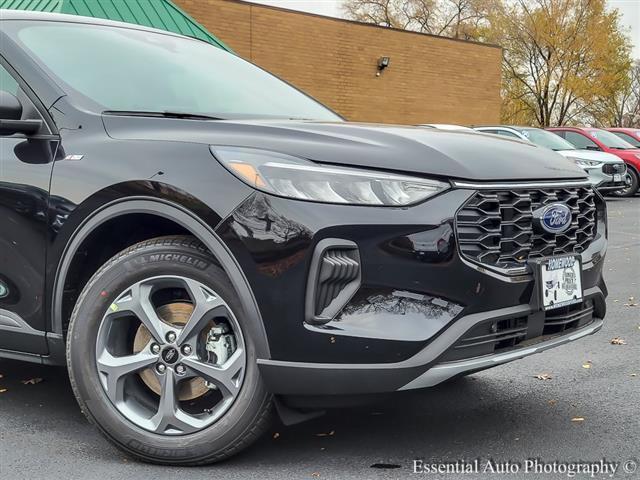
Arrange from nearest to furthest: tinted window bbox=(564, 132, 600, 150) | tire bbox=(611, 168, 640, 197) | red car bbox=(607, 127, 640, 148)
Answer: tire bbox=(611, 168, 640, 197) → tinted window bbox=(564, 132, 600, 150) → red car bbox=(607, 127, 640, 148)

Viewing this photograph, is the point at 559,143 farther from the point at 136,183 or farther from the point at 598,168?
the point at 136,183

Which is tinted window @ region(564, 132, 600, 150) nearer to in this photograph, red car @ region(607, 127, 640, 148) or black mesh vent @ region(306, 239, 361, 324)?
red car @ region(607, 127, 640, 148)

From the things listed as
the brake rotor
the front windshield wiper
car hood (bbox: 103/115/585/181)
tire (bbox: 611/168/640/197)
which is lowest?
tire (bbox: 611/168/640/197)

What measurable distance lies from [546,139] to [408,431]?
14.6m

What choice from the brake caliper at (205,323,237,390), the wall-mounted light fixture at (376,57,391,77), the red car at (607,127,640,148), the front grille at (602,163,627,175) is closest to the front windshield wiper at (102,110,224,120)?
the brake caliper at (205,323,237,390)

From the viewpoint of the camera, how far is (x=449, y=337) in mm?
2684

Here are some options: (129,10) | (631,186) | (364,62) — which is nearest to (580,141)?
(631,186)

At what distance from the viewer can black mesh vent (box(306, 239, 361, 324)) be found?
264 cm

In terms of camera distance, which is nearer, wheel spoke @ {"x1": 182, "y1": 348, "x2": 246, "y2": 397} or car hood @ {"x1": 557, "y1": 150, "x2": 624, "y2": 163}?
wheel spoke @ {"x1": 182, "y1": 348, "x2": 246, "y2": 397}

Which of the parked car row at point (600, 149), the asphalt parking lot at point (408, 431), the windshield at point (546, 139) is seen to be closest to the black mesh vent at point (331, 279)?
the asphalt parking lot at point (408, 431)

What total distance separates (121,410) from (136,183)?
0.86 metres

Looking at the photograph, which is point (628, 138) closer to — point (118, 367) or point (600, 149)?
point (600, 149)

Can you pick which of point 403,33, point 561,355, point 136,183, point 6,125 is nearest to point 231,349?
point 136,183

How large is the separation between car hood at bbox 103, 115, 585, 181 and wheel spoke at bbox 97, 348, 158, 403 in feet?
2.75
